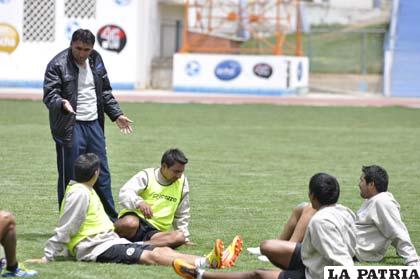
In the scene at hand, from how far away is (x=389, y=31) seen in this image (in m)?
40.2

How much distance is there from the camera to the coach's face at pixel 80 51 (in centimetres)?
955

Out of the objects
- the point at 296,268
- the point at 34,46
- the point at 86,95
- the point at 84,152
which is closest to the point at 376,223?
the point at 296,268

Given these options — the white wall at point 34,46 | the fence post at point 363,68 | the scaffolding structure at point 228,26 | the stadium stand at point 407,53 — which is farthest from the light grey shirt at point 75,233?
the fence post at point 363,68

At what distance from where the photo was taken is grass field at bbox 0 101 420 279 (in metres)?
10.2

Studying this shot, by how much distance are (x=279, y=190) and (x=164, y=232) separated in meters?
4.33

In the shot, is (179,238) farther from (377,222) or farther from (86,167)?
(377,222)

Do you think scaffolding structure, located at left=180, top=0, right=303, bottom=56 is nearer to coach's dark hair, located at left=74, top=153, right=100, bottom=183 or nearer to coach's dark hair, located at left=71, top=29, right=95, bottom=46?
coach's dark hair, located at left=71, top=29, right=95, bottom=46

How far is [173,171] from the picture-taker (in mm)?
9180

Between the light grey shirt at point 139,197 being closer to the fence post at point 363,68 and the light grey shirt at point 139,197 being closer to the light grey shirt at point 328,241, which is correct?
the light grey shirt at point 328,241

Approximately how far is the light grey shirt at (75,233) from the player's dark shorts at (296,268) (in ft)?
5.14

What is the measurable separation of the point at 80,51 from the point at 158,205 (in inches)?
61.0

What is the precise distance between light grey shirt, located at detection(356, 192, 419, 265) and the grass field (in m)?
0.41

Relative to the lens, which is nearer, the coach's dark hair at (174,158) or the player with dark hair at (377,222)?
the player with dark hair at (377,222)

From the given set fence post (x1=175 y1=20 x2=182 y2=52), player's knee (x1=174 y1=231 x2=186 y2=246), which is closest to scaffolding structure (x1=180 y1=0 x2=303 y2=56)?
fence post (x1=175 y1=20 x2=182 y2=52)
